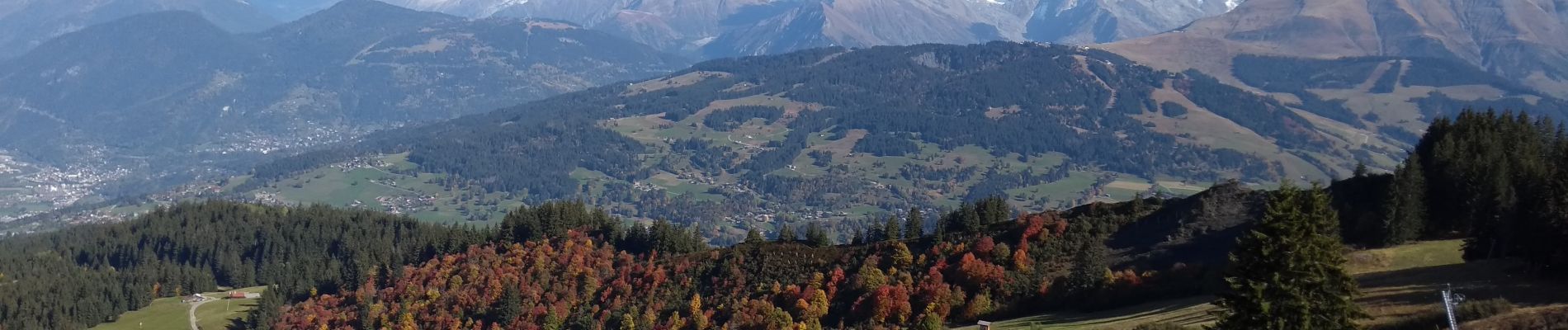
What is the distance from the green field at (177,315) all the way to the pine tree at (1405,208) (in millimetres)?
107163

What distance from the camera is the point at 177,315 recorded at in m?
128

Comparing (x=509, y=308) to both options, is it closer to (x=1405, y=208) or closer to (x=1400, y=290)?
(x=1405, y=208)

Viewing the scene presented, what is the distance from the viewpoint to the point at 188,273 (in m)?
143

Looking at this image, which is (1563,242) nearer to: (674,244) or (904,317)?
(904,317)

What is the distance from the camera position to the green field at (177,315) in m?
123

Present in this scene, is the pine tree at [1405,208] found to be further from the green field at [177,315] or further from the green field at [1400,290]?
the green field at [177,315]

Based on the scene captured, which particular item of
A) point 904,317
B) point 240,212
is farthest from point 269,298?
point 904,317

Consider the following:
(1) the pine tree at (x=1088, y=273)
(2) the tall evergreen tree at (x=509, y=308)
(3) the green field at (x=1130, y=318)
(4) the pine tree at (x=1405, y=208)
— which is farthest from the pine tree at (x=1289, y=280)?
(2) the tall evergreen tree at (x=509, y=308)

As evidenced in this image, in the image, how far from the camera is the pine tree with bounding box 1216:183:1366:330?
128 feet

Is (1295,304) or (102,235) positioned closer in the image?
(1295,304)

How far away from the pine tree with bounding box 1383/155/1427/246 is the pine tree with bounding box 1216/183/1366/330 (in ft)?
101

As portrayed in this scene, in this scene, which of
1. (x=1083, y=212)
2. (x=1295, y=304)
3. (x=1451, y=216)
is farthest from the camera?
(x=1083, y=212)

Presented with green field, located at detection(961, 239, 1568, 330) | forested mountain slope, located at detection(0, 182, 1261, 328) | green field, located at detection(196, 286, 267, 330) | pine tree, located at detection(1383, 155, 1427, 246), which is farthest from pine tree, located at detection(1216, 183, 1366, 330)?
green field, located at detection(196, 286, 267, 330)

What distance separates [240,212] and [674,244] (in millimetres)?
96319
